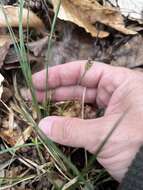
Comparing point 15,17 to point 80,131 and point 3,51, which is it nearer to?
point 3,51

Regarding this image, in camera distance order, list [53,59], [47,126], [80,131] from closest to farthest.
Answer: [80,131], [47,126], [53,59]

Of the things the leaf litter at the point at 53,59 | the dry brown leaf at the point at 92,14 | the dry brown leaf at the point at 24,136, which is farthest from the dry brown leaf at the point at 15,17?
the dry brown leaf at the point at 24,136

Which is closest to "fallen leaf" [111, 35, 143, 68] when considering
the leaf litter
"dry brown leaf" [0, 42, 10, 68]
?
the leaf litter

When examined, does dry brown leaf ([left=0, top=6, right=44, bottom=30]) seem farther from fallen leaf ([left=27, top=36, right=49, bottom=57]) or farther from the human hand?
Result: the human hand

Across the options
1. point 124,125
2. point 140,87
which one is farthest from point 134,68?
point 124,125

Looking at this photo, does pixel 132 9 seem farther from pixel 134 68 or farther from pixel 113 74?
pixel 113 74

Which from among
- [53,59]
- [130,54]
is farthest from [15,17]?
[130,54]

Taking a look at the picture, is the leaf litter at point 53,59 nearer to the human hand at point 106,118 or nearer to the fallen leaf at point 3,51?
the fallen leaf at point 3,51
